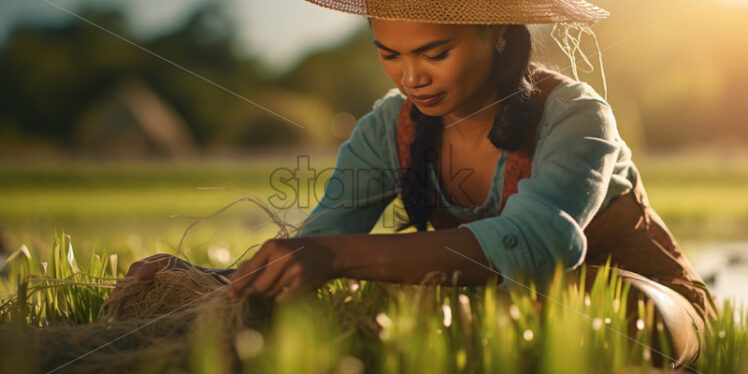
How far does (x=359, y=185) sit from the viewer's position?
2410mm

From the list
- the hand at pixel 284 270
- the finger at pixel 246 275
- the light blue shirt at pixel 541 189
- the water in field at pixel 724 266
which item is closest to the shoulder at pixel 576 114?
the light blue shirt at pixel 541 189

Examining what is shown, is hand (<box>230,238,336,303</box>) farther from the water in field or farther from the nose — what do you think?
the water in field

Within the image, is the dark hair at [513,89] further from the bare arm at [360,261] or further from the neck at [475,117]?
the bare arm at [360,261]

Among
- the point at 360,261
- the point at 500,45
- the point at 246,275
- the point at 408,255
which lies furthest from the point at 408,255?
the point at 500,45

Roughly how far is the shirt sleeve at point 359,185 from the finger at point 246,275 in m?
0.74

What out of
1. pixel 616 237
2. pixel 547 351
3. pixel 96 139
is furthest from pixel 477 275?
pixel 96 139

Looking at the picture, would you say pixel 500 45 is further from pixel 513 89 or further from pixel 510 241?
pixel 510 241

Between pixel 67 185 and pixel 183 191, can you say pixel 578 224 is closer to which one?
pixel 183 191

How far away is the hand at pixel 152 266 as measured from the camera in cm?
185

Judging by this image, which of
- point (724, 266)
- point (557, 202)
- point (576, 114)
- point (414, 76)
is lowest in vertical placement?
point (724, 266)

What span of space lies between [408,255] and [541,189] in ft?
1.33

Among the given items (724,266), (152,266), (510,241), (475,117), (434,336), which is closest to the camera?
(434,336)

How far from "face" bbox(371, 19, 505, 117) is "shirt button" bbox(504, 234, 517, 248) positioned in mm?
478

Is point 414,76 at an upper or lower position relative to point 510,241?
upper
